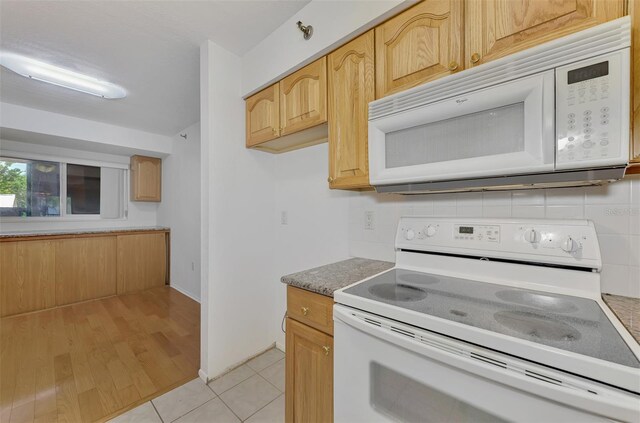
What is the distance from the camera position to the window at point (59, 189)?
3279mm

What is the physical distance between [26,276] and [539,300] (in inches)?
189

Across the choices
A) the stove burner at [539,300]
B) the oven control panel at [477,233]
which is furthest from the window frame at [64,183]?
the stove burner at [539,300]

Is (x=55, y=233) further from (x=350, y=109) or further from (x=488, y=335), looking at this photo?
(x=488, y=335)

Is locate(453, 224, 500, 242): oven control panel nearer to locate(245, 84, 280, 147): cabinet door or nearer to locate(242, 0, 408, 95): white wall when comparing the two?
locate(242, 0, 408, 95): white wall

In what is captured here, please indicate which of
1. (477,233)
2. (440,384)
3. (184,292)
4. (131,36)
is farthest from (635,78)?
(184,292)

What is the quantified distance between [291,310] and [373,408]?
0.54 meters

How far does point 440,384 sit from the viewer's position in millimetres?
733

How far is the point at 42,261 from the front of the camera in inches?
122

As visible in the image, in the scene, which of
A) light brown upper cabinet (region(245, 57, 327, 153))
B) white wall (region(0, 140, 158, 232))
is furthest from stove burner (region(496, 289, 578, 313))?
white wall (region(0, 140, 158, 232))

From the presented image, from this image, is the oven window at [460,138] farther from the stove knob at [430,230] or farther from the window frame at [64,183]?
the window frame at [64,183]

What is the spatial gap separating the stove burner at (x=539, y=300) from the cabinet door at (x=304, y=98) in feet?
3.93

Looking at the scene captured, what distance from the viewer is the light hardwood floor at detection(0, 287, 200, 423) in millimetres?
1582

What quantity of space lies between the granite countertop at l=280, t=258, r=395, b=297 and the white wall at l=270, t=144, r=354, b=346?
27 centimetres

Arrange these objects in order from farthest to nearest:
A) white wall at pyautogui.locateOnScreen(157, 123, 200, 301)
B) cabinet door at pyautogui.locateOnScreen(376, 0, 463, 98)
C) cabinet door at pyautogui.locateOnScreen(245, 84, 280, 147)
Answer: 1. white wall at pyautogui.locateOnScreen(157, 123, 200, 301)
2. cabinet door at pyautogui.locateOnScreen(245, 84, 280, 147)
3. cabinet door at pyautogui.locateOnScreen(376, 0, 463, 98)
